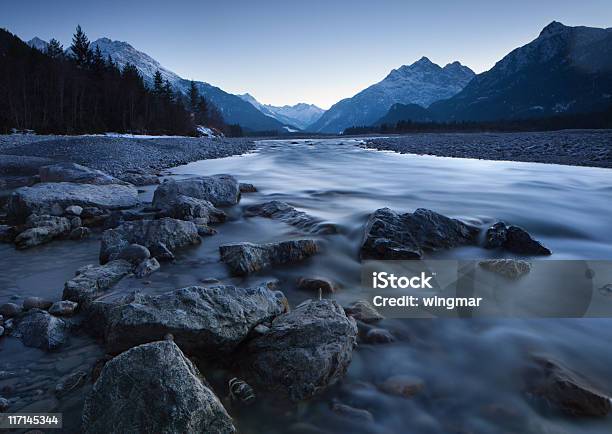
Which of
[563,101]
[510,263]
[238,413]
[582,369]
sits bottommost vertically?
[238,413]

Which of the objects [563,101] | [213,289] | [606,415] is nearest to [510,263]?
[606,415]

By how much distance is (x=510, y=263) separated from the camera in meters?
5.13

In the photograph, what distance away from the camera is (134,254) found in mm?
5113

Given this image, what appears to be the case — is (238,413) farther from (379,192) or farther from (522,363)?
(379,192)

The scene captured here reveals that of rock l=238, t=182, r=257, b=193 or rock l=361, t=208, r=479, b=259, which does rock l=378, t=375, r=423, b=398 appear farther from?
rock l=238, t=182, r=257, b=193

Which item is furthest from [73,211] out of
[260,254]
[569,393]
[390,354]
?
[569,393]

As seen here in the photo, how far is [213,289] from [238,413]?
1.16 metres

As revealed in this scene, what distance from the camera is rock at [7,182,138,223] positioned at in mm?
7684

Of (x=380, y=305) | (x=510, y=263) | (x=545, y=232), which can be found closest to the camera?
(x=380, y=305)

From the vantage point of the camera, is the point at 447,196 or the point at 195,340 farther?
the point at 447,196

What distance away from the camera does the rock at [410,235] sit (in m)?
5.76

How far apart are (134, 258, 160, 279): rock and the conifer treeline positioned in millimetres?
45887

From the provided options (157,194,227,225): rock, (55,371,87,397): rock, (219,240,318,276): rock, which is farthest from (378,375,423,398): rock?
(157,194,227,225): rock

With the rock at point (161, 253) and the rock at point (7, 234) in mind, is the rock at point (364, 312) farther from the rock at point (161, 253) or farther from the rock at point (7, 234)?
the rock at point (7, 234)
